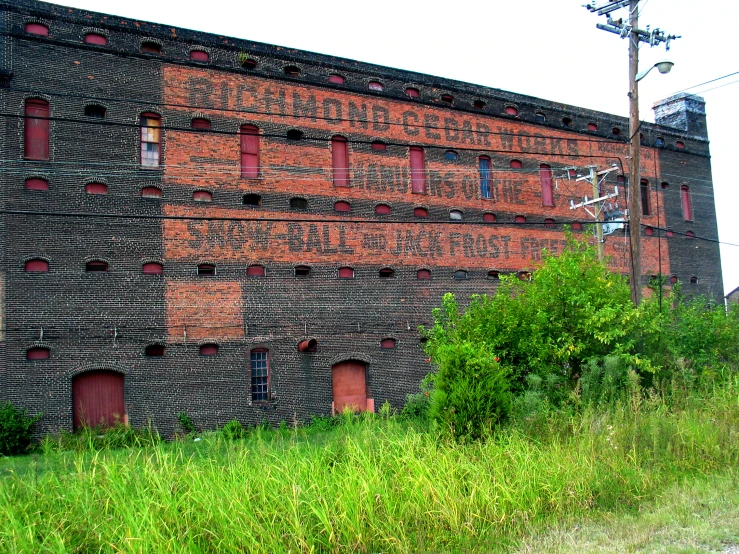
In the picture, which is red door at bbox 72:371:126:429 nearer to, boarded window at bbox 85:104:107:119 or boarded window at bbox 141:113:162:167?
boarded window at bbox 141:113:162:167

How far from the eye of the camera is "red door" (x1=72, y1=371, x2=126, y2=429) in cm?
1808

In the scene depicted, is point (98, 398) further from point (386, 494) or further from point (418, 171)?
point (386, 494)

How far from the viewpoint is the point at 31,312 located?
17734mm

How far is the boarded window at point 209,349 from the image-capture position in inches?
775

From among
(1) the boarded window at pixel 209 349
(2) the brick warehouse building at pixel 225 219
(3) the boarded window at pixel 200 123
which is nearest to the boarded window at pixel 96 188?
(2) the brick warehouse building at pixel 225 219

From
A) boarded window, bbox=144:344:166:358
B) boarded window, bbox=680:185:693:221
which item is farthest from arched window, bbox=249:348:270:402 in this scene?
boarded window, bbox=680:185:693:221

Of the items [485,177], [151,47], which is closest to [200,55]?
[151,47]

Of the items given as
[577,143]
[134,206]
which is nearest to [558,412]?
[134,206]

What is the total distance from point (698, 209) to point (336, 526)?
3084 centimetres

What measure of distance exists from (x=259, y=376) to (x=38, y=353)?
6271 millimetres

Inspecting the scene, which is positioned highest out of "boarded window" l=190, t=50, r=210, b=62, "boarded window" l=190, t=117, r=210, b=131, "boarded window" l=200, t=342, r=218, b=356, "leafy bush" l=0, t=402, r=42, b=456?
"boarded window" l=190, t=50, r=210, b=62

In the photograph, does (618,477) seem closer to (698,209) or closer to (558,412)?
(558,412)

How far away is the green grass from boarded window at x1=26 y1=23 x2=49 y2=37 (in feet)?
46.3

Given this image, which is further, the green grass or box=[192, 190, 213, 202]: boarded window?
box=[192, 190, 213, 202]: boarded window
